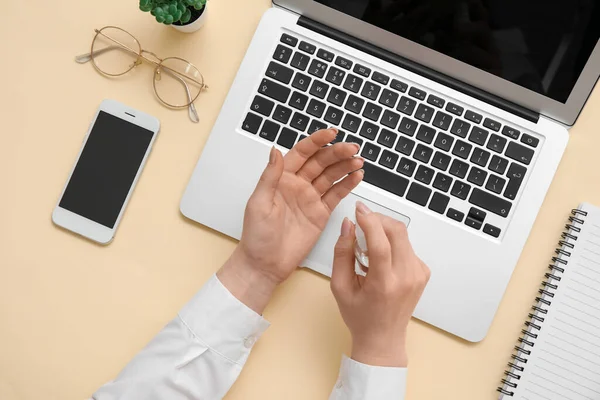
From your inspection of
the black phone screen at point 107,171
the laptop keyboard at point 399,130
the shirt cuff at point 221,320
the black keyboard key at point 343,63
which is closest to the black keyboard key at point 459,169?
the laptop keyboard at point 399,130

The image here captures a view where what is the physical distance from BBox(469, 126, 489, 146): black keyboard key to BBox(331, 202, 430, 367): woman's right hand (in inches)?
6.9

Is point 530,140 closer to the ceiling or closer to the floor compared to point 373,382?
closer to the ceiling

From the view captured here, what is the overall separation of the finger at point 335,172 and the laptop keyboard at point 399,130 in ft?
0.14

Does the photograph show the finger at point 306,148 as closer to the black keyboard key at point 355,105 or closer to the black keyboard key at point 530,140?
the black keyboard key at point 355,105

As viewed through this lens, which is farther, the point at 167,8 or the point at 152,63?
the point at 152,63

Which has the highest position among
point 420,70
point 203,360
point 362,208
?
point 420,70

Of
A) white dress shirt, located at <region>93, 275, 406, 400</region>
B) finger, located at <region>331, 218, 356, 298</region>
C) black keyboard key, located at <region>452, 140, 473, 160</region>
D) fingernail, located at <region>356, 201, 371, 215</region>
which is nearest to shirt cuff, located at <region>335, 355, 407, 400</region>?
white dress shirt, located at <region>93, 275, 406, 400</region>

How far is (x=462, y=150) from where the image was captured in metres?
0.81

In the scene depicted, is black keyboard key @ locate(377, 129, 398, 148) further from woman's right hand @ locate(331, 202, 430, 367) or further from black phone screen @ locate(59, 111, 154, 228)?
black phone screen @ locate(59, 111, 154, 228)

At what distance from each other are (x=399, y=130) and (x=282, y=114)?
0.17 metres

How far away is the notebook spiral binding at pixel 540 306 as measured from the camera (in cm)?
81

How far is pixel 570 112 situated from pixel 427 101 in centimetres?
20

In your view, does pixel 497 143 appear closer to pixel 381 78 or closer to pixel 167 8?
pixel 381 78

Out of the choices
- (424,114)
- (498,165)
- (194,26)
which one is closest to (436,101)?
(424,114)
